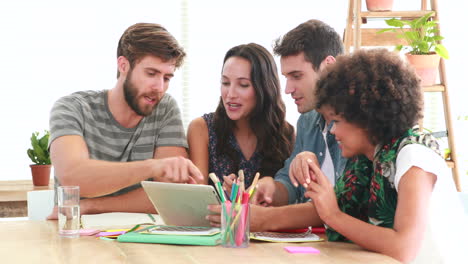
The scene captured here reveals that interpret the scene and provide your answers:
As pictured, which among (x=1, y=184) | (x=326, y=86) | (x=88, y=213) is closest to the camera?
(x=326, y=86)

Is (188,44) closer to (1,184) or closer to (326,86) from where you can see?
(1,184)

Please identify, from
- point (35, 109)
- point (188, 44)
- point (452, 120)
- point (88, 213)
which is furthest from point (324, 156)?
point (35, 109)

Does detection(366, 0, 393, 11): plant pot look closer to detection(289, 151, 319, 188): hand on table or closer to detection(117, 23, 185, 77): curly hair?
detection(117, 23, 185, 77): curly hair

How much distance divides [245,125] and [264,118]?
0.11 meters

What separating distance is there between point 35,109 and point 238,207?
2.75 meters

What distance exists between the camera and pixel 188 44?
417 centimetres

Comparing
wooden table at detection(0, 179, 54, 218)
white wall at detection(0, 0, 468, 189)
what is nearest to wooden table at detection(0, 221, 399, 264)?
wooden table at detection(0, 179, 54, 218)

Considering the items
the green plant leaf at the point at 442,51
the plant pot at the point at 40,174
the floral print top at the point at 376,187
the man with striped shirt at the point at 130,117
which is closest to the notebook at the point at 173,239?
the floral print top at the point at 376,187

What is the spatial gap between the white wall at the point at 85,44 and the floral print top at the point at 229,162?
1.46 metres

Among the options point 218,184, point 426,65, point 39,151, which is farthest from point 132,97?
point 426,65

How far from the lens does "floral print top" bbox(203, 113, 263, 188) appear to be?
8.89 ft

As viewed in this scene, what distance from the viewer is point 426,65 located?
3.57 meters

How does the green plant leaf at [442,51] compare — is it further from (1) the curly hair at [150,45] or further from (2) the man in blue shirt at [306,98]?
(1) the curly hair at [150,45]

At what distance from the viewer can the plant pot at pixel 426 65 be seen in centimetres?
356
